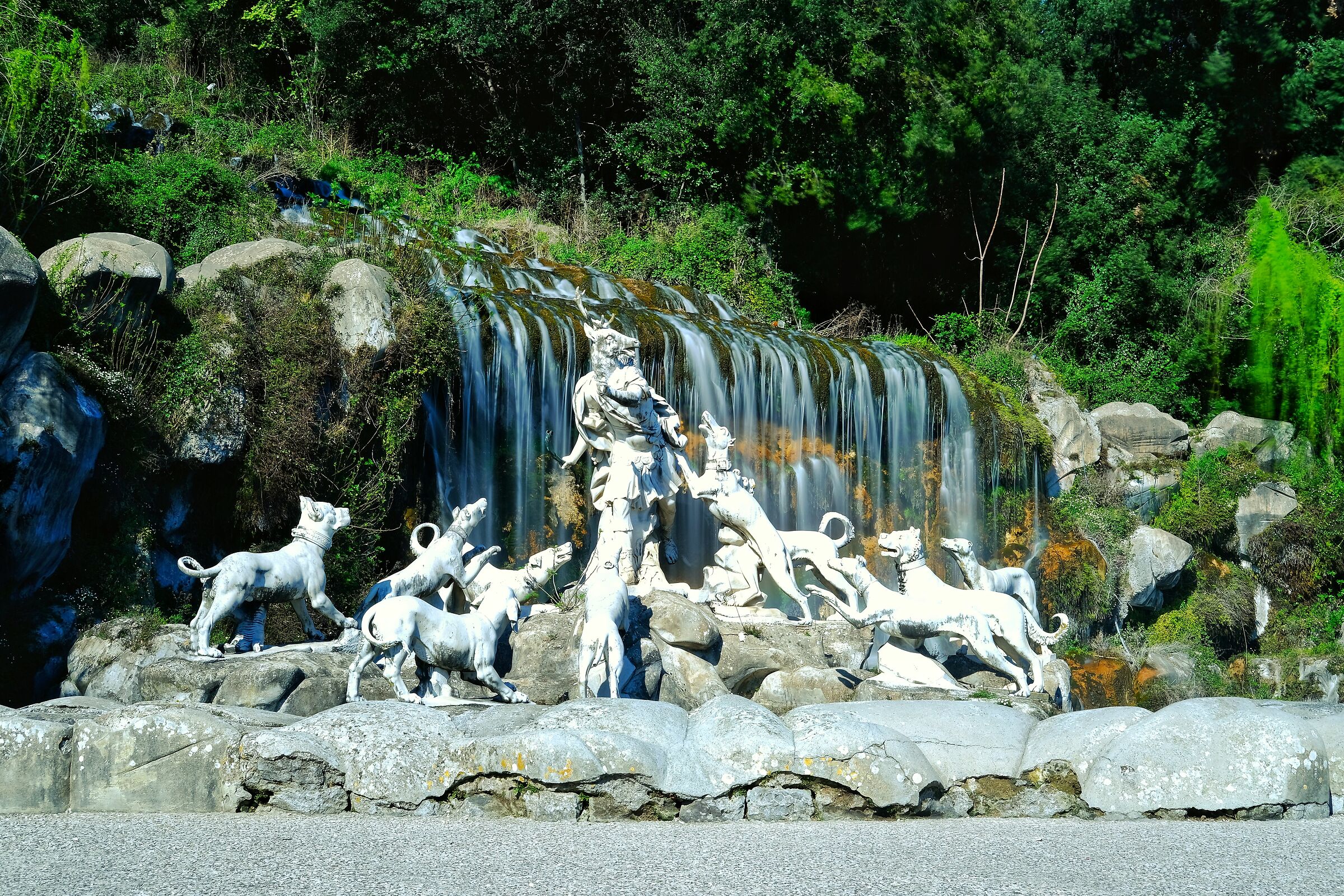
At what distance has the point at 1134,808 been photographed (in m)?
6.66

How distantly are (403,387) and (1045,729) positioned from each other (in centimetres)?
794

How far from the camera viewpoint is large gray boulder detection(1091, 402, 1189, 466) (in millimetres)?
19484

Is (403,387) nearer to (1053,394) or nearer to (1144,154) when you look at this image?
(1053,394)

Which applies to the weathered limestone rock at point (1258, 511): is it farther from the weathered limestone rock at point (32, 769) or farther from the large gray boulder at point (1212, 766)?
the weathered limestone rock at point (32, 769)

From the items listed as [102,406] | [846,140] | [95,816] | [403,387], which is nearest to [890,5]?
[846,140]

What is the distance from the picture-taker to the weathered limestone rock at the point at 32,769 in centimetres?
636

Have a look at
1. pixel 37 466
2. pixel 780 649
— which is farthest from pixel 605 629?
pixel 37 466

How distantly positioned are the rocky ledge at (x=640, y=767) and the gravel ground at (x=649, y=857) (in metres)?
0.16

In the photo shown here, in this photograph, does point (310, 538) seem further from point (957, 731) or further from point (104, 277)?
point (957, 731)

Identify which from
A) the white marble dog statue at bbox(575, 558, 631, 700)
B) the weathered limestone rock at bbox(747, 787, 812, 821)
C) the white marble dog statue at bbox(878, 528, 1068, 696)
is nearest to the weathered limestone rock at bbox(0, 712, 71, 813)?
the white marble dog statue at bbox(575, 558, 631, 700)

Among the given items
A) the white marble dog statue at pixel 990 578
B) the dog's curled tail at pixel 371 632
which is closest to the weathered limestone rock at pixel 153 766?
the dog's curled tail at pixel 371 632

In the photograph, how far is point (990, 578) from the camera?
11898mm

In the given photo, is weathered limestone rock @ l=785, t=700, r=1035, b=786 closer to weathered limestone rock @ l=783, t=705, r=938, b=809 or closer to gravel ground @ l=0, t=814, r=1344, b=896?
weathered limestone rock @ l=783, t=705, r=938, b=809

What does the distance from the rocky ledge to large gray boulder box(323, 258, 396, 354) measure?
6.66m
